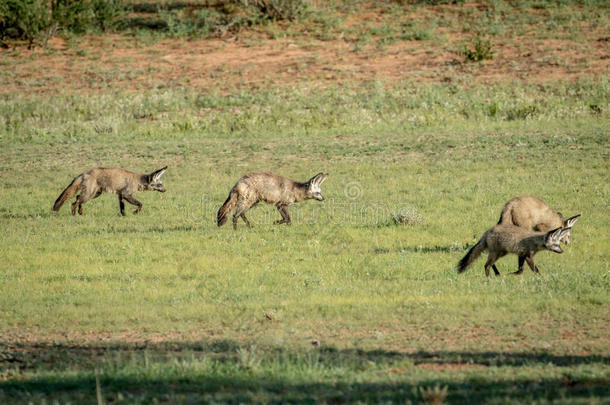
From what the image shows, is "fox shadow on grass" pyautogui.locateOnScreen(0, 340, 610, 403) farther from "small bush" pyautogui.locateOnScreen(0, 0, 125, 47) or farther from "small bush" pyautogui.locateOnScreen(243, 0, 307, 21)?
"small bush" pyautogui.locateOnScreen(243, 0, 307, 21)

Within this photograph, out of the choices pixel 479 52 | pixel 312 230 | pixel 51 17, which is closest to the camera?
pixel 312 230

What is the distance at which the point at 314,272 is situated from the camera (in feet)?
42.4

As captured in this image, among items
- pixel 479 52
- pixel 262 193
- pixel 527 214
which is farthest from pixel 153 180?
pixel 479 52

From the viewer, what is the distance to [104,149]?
27.6m

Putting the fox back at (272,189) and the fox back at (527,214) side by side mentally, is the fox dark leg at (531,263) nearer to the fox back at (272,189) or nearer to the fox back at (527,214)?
the fox back at (527,214)

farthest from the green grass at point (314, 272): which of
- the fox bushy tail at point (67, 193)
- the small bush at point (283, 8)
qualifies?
the small bush at point (283, 8)

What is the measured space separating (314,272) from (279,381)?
558 centimetres

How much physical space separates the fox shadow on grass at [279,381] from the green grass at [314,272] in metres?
0.03

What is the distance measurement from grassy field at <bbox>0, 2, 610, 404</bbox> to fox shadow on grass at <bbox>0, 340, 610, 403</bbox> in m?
0.03

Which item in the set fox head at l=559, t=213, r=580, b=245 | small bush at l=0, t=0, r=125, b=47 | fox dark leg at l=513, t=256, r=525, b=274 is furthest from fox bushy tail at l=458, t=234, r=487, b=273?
small bush at l=0, t=0, r=125, b=47

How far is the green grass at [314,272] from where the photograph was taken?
7.54m

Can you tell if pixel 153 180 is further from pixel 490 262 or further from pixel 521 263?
pixel 521 263

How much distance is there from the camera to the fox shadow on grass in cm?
690

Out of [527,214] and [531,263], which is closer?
[531,263]
